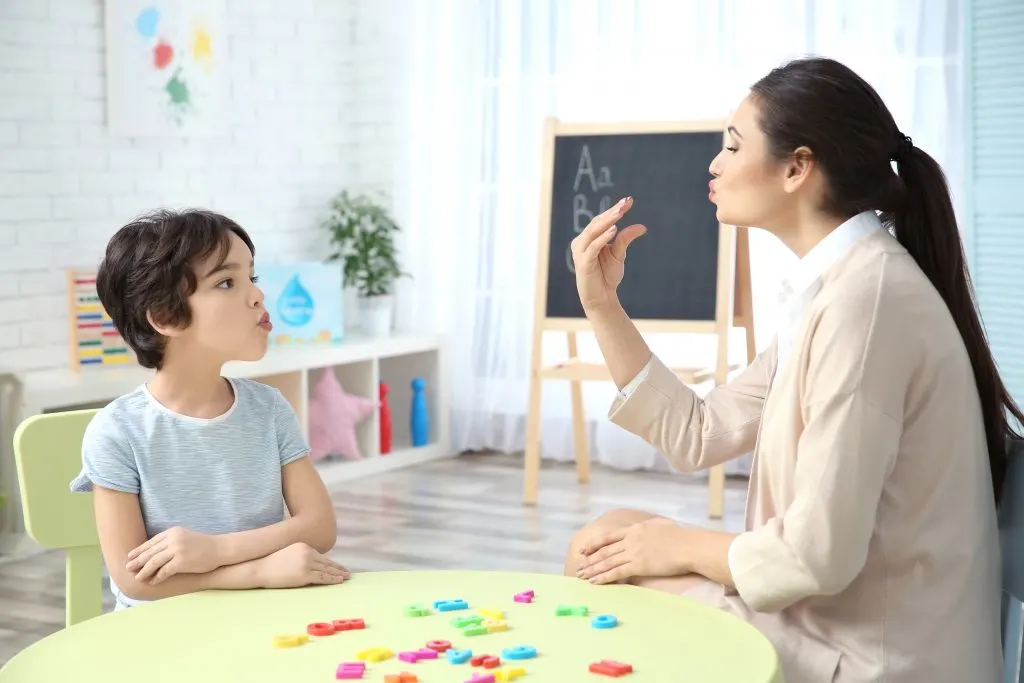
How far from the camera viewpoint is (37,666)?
1.29 meters

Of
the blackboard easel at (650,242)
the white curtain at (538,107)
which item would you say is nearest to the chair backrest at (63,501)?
the blackboard easel at (650,242)

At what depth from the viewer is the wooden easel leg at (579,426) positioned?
5078 millimetres

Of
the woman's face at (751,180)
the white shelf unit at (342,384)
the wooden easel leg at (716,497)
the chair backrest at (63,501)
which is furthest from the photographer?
the wooden easel leg at (716,497)

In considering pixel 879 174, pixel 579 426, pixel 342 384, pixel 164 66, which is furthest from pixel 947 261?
pixel 342 384

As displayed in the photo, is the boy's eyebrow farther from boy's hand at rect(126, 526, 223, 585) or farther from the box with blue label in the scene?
the box with blue label

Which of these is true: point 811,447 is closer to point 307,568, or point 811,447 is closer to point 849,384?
point 849,384

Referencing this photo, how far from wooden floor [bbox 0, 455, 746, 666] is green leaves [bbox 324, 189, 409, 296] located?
0.85m

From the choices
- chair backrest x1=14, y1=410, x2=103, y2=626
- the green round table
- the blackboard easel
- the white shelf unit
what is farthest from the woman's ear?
the white shelf unit

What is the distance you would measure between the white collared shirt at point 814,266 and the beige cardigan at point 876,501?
0.02 m

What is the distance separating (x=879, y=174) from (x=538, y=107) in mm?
3964

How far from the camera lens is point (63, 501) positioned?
1.83 m

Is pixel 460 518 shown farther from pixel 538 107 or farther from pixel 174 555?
pixel 174 555

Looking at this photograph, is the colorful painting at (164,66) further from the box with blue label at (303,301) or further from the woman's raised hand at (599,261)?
the woman's raised hand at (599,261)

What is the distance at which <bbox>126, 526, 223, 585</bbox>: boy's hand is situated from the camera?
161 cm
